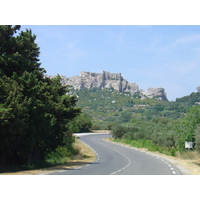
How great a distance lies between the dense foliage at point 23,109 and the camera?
17.9 meters

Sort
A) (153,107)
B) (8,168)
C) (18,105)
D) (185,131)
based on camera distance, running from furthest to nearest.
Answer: (153,107), (185,131), (8,168), (18,105)

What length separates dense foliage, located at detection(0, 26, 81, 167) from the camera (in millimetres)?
17875

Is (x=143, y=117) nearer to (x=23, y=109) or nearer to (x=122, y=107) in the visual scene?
(x=122, y=107)

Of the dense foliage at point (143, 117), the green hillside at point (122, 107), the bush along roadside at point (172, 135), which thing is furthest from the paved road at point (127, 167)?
the green hillside at point (122, 107)

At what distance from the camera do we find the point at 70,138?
108 feet

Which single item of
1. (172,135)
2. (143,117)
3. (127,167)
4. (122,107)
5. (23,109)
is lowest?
(127,167)

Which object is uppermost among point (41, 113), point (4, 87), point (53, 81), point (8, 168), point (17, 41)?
point (17, 41)

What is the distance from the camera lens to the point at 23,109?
717 inches

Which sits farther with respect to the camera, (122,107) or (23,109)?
(122,107)

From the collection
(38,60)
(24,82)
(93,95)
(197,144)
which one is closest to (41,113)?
(24,82)

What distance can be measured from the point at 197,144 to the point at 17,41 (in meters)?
22.7

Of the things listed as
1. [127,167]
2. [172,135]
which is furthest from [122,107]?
[127,167]

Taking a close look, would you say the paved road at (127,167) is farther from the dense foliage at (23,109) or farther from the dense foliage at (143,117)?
the dense foliage at (143,117)

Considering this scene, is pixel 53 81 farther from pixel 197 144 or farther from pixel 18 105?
pixel 197 144
